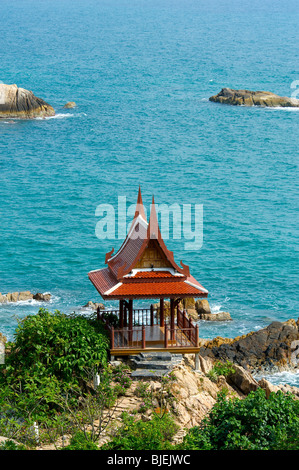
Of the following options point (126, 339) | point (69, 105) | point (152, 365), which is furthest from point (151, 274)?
point (69, 105)

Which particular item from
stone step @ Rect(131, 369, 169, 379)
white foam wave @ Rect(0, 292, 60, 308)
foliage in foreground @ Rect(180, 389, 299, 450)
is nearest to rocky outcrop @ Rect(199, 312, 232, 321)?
white foam wave @ Rect(0, 292, 60, 308)

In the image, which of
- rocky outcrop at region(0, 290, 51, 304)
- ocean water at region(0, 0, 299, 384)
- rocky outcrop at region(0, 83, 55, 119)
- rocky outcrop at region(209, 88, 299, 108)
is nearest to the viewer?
rocky outcrop at region(0, 290, 51, 304)

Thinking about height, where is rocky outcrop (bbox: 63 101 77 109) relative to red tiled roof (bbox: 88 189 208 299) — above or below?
above

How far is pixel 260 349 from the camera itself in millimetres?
44125

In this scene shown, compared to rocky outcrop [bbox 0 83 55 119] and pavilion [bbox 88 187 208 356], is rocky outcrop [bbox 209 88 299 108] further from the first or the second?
pavilion [bbox 88 187 208 356]

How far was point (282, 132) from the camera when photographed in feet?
347

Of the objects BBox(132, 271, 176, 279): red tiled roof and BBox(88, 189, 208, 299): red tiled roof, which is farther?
BBox(132, 271, 176, 279): red tiled roof

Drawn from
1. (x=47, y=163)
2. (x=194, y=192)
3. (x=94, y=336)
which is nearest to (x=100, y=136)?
(x=47, y=163)

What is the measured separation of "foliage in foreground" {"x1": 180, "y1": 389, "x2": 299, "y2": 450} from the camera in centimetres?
2381

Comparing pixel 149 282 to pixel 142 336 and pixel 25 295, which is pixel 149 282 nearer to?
pixel 142 336

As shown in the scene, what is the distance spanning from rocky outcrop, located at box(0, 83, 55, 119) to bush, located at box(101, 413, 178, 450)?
269 feet

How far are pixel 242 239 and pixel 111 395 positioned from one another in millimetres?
39857

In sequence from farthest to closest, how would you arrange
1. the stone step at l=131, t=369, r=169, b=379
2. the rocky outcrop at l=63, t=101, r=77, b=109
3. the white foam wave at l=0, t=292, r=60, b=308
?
the rocky outcrop at l=63, t=101, r=77, b=109
the white foam wave at l=0, t=292, r=60, b=308
the stone step at l=131, t=369, r=169, b=379

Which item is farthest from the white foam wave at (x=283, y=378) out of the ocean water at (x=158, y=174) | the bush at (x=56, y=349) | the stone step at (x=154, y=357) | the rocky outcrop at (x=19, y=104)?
the rocky outcrop at (x=19, y=104)
